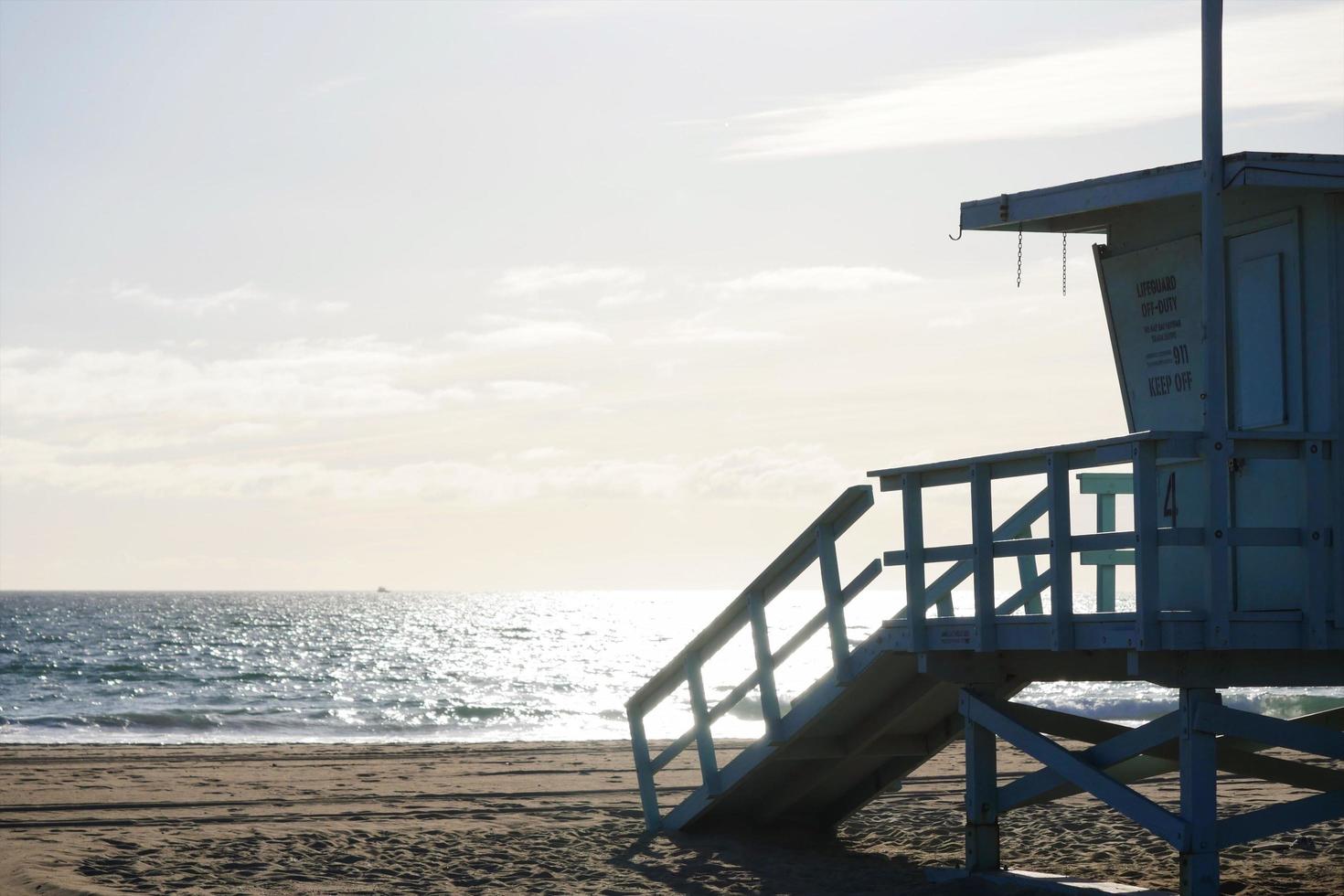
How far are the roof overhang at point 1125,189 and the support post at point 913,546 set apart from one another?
1692 millimetres

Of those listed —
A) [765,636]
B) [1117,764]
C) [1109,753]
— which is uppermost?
[765,636]

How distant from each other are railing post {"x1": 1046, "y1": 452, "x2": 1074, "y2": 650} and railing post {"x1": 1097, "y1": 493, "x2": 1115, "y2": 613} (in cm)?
224

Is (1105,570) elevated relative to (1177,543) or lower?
lower

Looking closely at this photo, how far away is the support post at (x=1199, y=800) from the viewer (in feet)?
25.4

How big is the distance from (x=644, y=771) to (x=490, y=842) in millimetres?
1394

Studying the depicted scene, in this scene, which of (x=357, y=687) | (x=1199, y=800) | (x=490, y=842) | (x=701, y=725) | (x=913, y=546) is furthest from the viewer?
(x=357, y=687)

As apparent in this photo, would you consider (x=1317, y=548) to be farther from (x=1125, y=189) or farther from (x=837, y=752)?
(x=837, y=752)

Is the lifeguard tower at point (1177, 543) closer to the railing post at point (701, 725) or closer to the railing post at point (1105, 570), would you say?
the railing post at point (1105, 570)

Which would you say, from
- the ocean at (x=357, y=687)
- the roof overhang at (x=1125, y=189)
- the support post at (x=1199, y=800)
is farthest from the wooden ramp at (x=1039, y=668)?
the ocean at (x=357, y=687)

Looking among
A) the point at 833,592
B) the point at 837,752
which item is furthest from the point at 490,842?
the point at 833,592

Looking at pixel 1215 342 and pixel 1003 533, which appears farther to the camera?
pixel 1003 533

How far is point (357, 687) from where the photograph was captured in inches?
1727

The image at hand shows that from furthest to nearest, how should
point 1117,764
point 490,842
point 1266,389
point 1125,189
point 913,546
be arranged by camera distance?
point 490,842, point 1117,764, point 913,546, point 1125,189, point 1266,389

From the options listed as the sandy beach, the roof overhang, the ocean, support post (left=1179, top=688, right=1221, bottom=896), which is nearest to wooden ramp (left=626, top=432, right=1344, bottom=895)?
support post (left=1179, top=688, right=1221, bottom=896)
